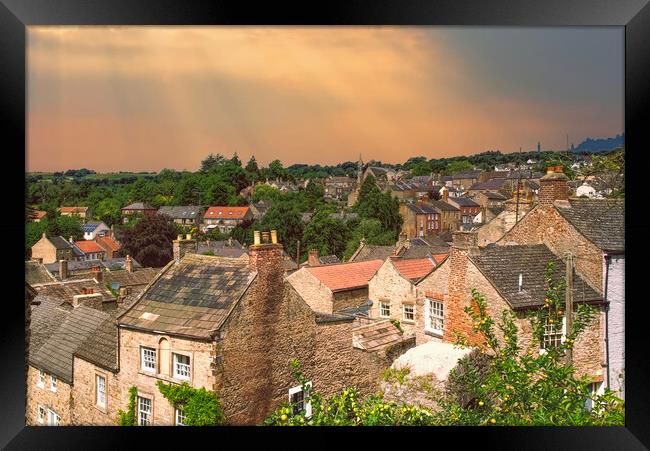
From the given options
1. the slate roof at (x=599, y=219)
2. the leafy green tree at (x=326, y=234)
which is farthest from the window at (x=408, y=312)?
the slate roof at (x=599, y=219)

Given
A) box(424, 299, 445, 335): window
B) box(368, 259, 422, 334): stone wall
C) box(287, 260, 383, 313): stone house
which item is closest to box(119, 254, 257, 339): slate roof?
box(287, 260, 383, 313): stone house

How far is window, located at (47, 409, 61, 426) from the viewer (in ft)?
14.7

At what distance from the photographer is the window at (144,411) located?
442 centimetres

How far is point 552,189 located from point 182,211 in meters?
3.15

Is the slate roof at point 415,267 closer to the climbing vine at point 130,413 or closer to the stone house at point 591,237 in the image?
the stone house at point 591,237

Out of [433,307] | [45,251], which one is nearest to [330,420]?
[433,307]

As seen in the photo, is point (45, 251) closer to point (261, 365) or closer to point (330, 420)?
point (261, 365)

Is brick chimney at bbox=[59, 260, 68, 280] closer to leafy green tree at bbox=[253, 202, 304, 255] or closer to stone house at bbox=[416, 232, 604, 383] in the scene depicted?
leafy green tree at bbox=[253, 202, 304, 255]

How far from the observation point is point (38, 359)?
4.63 m

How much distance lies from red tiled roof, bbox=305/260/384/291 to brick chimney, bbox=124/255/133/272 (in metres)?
1.48

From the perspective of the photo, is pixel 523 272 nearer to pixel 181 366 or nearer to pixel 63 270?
pixel 181 366

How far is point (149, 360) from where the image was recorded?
14.7ft

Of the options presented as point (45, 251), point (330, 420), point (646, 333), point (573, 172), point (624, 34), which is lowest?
point (330, 420)

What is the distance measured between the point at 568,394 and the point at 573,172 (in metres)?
1.80
